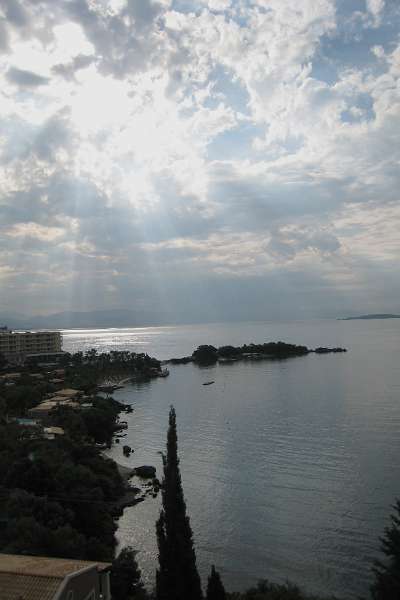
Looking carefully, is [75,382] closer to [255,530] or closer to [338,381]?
[338,381]

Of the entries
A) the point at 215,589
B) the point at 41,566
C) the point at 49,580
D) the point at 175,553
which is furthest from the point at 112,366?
the point at 49,580

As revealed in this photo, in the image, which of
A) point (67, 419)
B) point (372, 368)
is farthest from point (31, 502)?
point (372, 368)

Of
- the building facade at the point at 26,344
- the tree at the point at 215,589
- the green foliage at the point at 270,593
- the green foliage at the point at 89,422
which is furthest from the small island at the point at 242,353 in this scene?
the tree at the point at 215,589

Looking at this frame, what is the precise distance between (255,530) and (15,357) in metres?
73.7

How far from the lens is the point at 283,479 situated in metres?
24.5

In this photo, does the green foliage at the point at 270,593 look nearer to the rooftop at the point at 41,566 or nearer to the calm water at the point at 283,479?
the calm water at the point at 283,479

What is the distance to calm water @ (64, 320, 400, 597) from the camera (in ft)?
56.5

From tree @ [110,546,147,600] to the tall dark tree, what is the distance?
113 centimetres

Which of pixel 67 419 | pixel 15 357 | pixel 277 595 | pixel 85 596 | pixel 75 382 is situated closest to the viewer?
pixel 85 596

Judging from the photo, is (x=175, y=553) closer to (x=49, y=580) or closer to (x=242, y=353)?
(x=49, y=580)

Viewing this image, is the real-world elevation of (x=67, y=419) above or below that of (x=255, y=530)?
above

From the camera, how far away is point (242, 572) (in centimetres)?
1667

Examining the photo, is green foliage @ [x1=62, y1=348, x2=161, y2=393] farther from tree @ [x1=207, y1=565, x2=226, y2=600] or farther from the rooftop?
the rooftop

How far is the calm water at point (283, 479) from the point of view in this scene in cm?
1722
